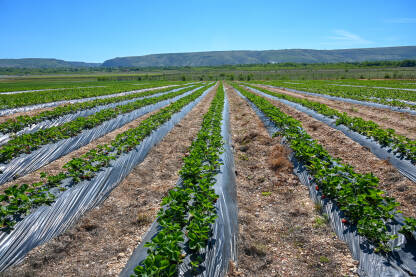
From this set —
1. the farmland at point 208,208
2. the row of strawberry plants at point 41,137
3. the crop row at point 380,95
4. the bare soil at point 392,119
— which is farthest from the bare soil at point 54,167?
the crop row at point 380,95

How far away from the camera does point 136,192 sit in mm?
6488

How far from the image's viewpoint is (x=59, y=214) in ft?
16.2

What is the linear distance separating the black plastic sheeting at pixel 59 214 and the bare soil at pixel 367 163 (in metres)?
7.00

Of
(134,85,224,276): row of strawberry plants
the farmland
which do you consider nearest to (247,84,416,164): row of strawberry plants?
the farmland

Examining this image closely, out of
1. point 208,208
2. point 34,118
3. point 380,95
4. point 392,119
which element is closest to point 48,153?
point 34,118

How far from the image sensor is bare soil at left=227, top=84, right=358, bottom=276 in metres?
3.80

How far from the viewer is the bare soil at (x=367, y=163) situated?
218 inches

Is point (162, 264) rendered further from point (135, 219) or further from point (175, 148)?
point (175, 148)

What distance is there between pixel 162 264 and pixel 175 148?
287 inches

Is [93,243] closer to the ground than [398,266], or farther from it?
closer to the ground

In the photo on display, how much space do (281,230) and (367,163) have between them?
4692mm

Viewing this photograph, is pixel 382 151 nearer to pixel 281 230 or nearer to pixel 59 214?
pixel 281 230

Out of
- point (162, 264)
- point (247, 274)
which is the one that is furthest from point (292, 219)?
point (162, 264)

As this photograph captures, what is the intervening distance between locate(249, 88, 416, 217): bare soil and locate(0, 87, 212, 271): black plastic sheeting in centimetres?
700
